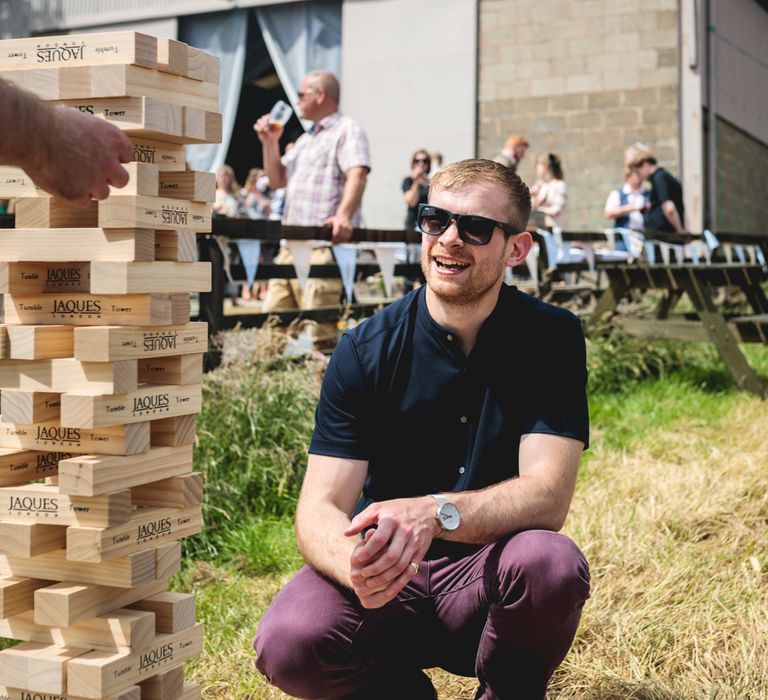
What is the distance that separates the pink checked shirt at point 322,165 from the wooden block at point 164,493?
4.35m

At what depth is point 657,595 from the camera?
3783 mm

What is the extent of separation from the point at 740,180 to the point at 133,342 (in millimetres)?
15932

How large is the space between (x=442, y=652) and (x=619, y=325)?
18.9 feet

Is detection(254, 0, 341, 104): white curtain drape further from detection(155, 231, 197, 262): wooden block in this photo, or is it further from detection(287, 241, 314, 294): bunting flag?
detection(155, 231, 197, 262): wooden block

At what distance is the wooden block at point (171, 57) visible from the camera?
2644mm

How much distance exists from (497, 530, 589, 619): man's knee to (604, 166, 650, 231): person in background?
937 cm

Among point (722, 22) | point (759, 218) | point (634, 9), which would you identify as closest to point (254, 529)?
point (634, 9)

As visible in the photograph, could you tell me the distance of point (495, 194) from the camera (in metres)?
3.03

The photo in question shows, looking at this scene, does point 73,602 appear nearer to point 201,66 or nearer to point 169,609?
point 169,609

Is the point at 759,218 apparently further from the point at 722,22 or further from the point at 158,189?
the point at 158,189

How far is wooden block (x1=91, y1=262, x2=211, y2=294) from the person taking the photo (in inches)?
102

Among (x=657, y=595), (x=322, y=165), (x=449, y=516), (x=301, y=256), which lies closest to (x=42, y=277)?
(x=449, y=516)

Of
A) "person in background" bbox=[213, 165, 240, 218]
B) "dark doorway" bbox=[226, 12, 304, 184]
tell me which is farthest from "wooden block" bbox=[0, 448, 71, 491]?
"dark doorway" bbox=[226, 12, 304, 184]

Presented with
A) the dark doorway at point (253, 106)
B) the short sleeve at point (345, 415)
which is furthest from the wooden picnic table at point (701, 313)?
the dark doorway at point (253, 106)
